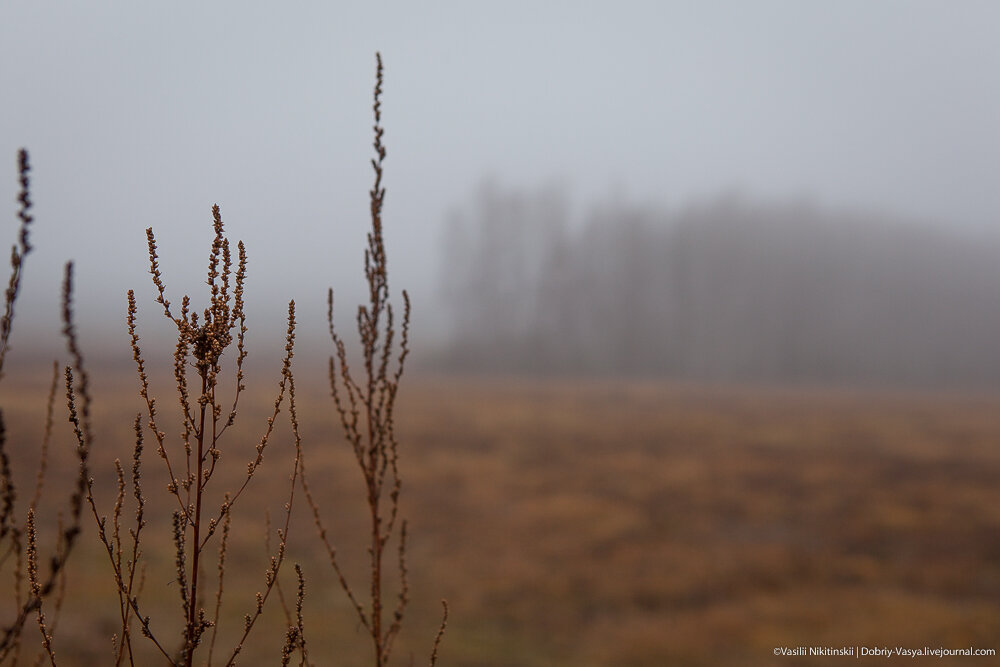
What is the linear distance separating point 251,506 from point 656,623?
8298 mm

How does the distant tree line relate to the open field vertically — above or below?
above

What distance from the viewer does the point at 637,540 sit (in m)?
11.2

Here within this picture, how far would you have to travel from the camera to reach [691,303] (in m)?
45.4

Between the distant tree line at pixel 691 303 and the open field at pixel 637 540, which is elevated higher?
the distant tree line at pixel 691 303

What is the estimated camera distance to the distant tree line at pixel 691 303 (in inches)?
1714

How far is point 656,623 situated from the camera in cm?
828

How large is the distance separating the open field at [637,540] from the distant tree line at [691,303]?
2219 centimetres

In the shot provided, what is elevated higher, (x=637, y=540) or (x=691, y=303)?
(x=691, y=303)

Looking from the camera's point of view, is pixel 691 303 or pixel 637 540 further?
pixel 691 303

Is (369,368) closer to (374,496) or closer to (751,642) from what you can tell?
(374,496)

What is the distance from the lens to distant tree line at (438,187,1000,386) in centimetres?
4353

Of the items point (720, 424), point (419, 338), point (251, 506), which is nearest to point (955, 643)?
point (251, 506)

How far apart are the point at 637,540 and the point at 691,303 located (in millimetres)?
36284

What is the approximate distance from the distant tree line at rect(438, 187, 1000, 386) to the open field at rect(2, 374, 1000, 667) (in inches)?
873
